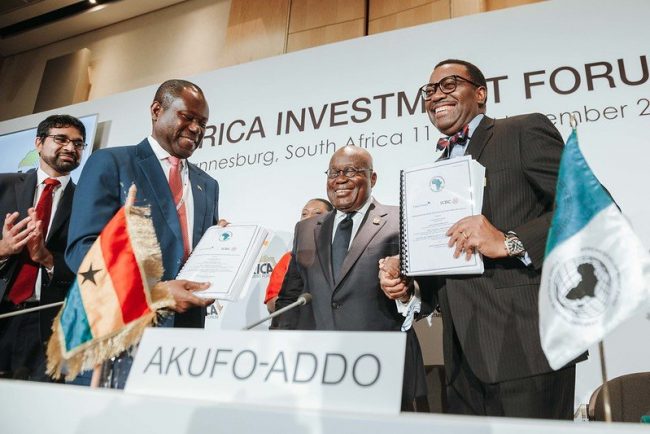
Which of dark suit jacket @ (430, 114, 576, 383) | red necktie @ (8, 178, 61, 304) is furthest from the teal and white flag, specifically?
red necktie @ (8, 178, 61, 304)

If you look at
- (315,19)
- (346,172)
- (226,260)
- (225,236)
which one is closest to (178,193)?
(225,236)

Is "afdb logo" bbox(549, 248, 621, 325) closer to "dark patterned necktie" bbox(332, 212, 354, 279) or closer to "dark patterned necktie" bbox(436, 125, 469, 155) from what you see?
"dark patterned necktie" bbox(436, 125, 469, 155)

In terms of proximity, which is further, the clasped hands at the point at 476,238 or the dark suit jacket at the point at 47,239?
the dark suit jacket at the point at 47,239

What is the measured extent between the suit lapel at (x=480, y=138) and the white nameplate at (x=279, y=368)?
0.97m

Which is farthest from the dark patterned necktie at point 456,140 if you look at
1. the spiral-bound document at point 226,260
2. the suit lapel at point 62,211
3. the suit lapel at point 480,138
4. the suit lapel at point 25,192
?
the suit lapel at point 25,192

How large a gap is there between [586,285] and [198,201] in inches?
72.0

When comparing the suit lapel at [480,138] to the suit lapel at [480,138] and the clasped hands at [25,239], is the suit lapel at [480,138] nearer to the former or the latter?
the suit lapel at [480,138]

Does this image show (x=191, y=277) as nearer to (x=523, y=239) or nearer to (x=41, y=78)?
(x=523, y=239)

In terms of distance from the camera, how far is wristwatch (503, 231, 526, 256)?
1.55m

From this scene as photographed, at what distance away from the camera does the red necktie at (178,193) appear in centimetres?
235

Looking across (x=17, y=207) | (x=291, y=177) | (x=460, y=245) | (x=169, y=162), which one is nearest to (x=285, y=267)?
(x=291, y=177)

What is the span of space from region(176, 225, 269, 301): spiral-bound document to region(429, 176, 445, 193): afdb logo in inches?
28.2

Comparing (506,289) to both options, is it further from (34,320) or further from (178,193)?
(34,320)

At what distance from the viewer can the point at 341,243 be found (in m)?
2.48
